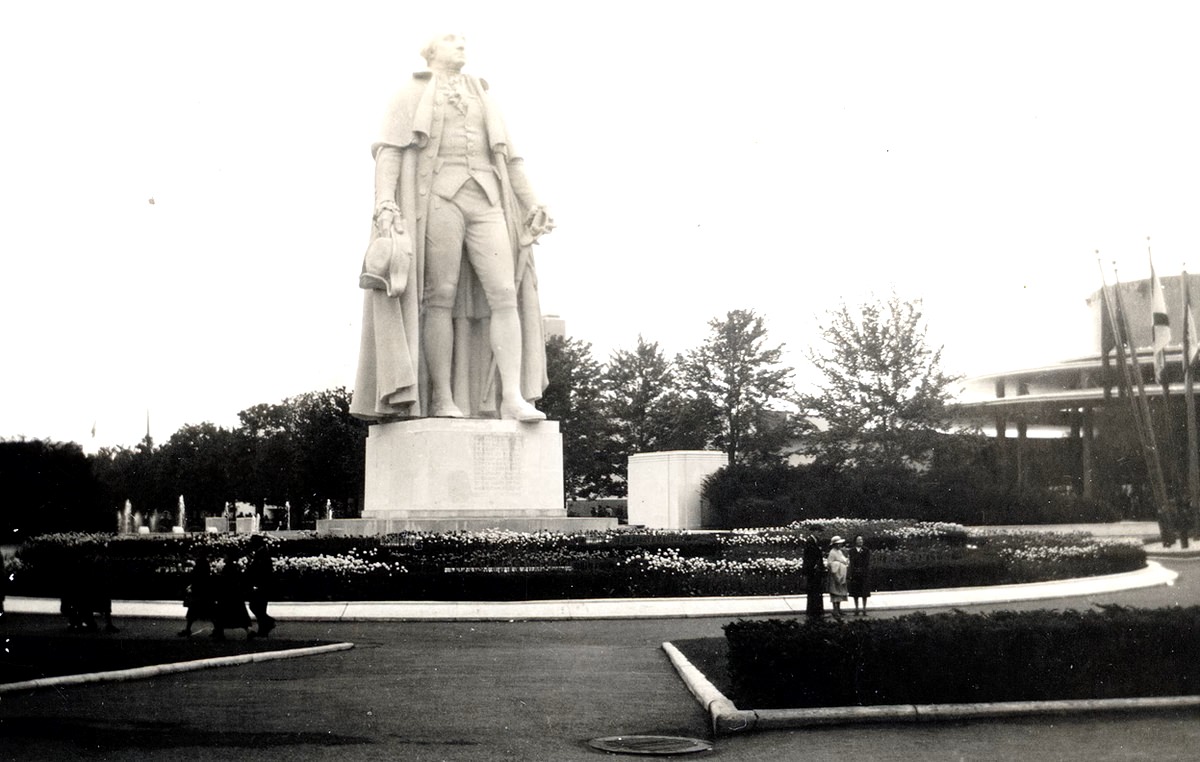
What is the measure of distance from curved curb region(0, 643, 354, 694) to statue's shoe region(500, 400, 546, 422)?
828cm

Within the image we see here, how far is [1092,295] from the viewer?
37.6m

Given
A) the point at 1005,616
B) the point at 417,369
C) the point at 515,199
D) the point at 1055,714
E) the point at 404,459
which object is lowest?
the point at 1055,714

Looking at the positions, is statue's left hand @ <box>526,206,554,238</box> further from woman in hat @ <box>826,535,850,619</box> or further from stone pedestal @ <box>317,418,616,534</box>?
woman in hat @ <box>826,535,850,619</box>

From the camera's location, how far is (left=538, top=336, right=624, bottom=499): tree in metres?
60.9

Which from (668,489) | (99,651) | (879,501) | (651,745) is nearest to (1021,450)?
(879,501)

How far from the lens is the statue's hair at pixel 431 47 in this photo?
2253 centimetres

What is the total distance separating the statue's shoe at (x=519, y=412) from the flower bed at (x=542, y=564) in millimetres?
2200

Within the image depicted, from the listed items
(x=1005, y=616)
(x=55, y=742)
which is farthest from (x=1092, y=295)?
(x=55, y=742)

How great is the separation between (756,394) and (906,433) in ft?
50.4

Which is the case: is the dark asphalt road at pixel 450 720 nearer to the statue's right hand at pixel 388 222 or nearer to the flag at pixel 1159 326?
the statue's right hand at pixel 388 222

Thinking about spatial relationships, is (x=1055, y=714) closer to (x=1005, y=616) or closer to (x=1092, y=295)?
(x=1005, y=616)

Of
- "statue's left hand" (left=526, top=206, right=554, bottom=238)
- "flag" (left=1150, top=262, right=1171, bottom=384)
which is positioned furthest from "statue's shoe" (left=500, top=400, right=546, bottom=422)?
"flag" (left=1150, top=262, right=1171, bottom=384)

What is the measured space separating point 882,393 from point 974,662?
132ft

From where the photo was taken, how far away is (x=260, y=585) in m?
16.1
